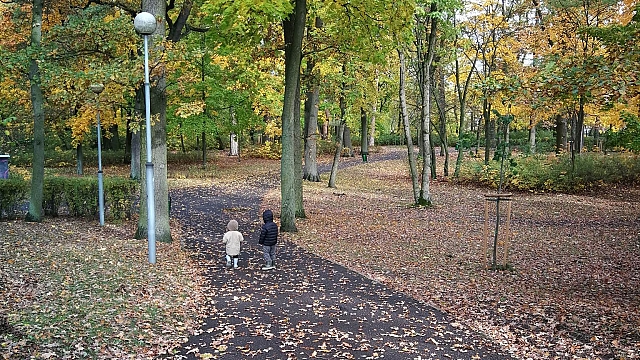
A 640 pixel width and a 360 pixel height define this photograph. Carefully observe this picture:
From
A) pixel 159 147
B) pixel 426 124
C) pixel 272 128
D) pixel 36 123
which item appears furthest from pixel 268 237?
pixel 272 128

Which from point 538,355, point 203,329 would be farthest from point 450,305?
point 203,329

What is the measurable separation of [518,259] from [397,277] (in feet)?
11.4

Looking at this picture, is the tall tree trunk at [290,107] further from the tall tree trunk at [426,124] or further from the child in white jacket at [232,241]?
the tall tree trunk at [426,124]

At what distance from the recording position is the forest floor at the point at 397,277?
6227mm

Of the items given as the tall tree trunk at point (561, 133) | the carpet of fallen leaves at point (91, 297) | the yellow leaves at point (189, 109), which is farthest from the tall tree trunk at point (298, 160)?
the tall tree trunk at point (561, 133)

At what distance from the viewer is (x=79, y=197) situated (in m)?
14.6

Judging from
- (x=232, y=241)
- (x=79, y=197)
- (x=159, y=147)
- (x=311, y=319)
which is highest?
(x=159, y=147)

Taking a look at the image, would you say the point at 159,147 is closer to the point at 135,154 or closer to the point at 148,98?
the point at 148,98

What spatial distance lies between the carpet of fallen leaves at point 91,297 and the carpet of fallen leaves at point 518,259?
3771 mm

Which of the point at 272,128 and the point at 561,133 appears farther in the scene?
the point at 272,128

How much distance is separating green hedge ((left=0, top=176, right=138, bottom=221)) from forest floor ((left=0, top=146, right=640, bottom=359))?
2.61 ft

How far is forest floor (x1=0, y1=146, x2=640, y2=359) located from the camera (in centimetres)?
623

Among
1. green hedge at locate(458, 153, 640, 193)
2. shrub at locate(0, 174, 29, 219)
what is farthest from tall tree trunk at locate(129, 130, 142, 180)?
green hedge at locate(458, 153, 640, 193)

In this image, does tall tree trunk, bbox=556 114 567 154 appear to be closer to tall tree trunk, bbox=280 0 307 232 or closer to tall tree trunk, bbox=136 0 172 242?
tall tree trunk, bbox=280 0 307 232
